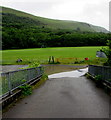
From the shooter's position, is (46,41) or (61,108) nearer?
(61,108)

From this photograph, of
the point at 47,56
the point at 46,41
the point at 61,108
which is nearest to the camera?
the point at 61,108

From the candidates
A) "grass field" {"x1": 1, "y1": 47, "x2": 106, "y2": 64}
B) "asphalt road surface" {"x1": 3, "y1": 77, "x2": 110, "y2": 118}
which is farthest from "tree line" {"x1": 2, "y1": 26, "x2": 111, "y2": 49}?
"asphalt road surface" {"x1": 3, "y1": 77, "x2": 110, "y2": 118}

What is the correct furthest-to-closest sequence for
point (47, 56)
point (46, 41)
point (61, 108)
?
point (46, 41) < point (47, 56) < point (61, 108)

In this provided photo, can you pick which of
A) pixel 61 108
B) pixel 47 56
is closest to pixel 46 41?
pixel 47 56

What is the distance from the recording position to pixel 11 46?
382 feet

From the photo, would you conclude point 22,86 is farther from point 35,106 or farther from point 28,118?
point 28,118

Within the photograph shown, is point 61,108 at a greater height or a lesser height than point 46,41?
lesser

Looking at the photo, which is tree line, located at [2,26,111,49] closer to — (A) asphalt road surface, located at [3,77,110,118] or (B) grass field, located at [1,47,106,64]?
(B) grass field, located at [1,47,106,64]

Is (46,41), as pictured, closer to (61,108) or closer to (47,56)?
(47,56)

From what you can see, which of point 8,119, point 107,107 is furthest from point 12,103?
point 107,107

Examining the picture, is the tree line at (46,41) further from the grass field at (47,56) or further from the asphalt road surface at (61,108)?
the asphalt road surface at (61,108)

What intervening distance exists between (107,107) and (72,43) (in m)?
119

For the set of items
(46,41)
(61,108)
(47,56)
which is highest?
(46,41)

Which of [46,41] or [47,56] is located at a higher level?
[46,41]
